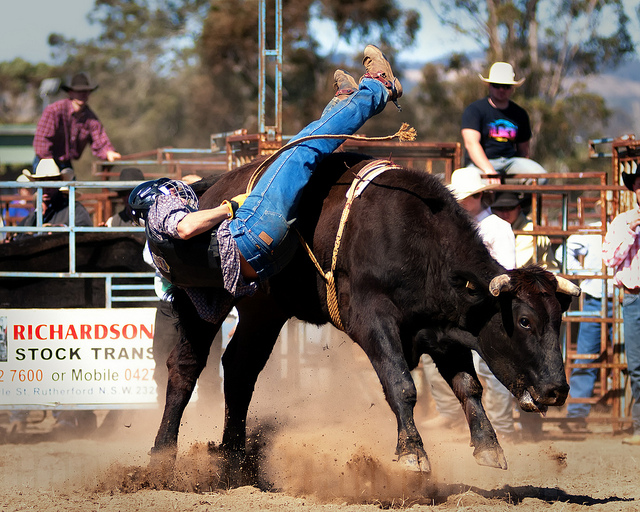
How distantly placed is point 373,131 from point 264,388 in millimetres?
21954

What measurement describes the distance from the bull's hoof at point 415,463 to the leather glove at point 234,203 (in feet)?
5.18

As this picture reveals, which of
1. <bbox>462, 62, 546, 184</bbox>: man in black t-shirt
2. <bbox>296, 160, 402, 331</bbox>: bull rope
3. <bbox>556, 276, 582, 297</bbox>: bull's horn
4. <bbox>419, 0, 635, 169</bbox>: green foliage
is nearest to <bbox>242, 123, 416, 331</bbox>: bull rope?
<bbox>296, 160, 402, 331</bbox>: bull rope

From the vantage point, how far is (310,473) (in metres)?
5.25

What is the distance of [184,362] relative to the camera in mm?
5246

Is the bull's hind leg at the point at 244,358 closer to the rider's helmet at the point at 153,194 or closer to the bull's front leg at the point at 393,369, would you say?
the rider's helmet at the point at 153,194

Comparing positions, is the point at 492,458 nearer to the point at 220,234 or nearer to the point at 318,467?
the point at 318,467

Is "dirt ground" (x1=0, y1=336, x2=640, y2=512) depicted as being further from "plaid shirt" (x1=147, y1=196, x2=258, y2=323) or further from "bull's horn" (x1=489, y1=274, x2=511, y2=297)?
"plaid shirt" (x1=147, y1=196, x2=258, y2=323)

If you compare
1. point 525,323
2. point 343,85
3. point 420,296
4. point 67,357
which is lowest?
point 67,357

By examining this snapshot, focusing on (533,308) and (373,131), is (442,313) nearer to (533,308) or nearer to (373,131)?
(533,308)

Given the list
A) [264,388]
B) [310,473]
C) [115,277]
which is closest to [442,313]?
[310,473]

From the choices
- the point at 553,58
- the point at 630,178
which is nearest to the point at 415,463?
the point at 630,178

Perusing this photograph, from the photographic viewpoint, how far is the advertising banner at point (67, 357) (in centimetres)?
704

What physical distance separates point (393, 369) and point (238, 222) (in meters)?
1.14

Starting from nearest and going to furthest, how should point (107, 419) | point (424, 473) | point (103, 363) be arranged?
point (424, 473) < point (103, 363) < point (107, 419)
